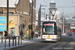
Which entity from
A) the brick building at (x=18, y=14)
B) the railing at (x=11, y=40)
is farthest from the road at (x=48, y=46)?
the brick building at (x=18, y=14)

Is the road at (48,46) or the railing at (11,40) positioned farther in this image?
the railing at (11,40)

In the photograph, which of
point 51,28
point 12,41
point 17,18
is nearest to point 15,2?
point 17,18

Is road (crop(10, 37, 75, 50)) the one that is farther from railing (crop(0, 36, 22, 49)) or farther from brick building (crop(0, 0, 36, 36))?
brick building (crop(0, 0, 36, 36))

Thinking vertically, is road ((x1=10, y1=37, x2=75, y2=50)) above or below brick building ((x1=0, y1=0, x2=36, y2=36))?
below

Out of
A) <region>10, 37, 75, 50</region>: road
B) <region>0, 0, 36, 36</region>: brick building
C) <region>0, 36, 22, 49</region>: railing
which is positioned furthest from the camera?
<region>0, 0, 36, 36</region>: brick building

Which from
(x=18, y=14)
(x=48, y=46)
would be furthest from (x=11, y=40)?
(x=18, y=14)

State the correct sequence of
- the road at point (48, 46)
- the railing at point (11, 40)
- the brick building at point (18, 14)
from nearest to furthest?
the road at point (48, 46), the railing at point (11, 40), the brick building at point (18, 14)

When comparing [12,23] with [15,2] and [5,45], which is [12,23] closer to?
[15,2]

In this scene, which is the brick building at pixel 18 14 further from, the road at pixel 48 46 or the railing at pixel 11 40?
the railing at pixel 11 40

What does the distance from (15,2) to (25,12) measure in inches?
169

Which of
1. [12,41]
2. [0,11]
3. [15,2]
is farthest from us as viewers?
[15,2]

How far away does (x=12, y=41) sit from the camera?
20500mm

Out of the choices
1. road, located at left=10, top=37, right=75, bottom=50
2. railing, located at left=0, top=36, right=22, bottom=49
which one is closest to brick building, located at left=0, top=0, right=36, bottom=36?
road, located at left=10, top=37, right=75, bottom=50

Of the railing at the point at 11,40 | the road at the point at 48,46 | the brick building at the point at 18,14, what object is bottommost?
the road at the point at 48,46
